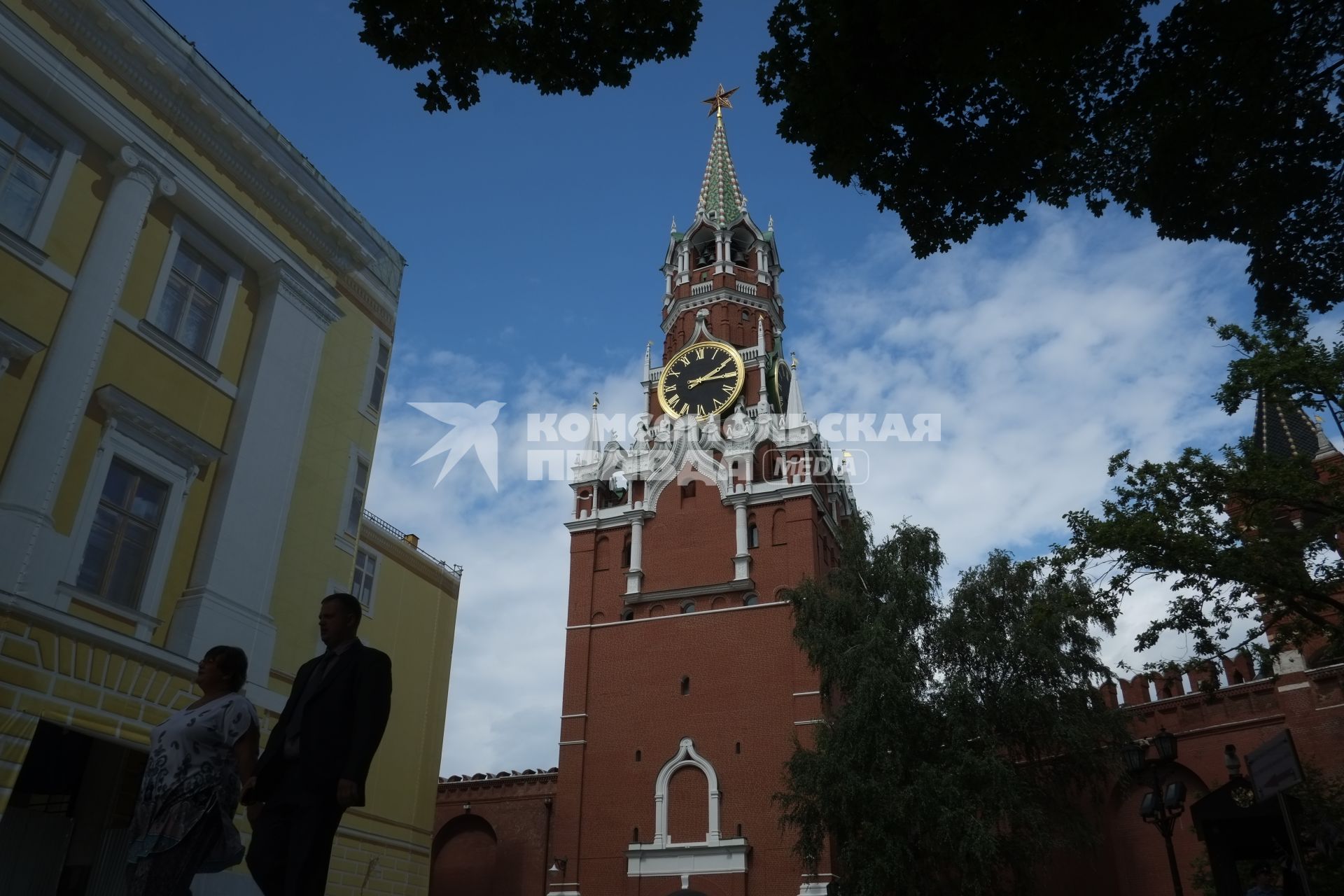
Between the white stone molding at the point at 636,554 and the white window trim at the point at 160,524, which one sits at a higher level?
the white stone molding at the point at 636,554

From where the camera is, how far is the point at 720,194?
165 feet

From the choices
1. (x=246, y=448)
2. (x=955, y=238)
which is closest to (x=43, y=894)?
(x=246, y=448)

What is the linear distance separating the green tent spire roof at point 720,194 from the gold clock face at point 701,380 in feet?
26.6

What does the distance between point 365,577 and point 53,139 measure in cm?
1288

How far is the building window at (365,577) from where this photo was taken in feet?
72.9

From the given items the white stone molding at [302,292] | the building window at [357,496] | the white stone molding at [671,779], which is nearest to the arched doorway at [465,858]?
the white stone molding at [671,779]

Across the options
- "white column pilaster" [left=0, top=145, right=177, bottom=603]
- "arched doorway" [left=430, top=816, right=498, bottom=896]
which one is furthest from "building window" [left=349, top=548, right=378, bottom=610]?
"arched doorway" [left=430, top=816, right=498, bottom=896]

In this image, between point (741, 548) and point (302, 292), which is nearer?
point (302, 292)

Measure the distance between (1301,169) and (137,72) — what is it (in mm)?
12024

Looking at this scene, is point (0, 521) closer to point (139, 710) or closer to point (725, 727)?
point (139, 710)

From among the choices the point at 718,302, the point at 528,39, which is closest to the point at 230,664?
the point at 528,39

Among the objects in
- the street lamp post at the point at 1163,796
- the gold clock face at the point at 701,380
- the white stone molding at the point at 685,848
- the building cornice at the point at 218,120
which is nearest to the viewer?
the building cornice at the point at 218,120

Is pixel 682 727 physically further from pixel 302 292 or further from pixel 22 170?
pixel 22 170

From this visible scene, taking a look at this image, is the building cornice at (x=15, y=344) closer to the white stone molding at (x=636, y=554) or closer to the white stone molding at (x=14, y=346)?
the white stone molding at (x=14, y=346)
